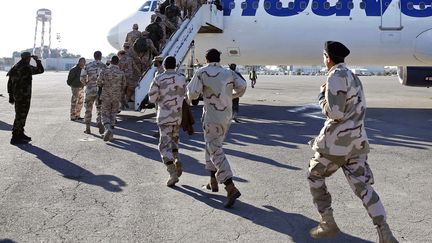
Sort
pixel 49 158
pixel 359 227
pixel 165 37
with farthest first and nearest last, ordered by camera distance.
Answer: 1. pixel 165 37
2. pixel 49 158
3. pixel 359 227

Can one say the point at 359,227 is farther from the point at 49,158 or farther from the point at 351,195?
the point at 49,158

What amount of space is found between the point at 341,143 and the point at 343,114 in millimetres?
280

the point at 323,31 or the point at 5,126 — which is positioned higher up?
the point at 323,31

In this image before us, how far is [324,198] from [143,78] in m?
8.31

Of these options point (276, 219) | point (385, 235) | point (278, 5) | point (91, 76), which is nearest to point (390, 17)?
point (278, 5)

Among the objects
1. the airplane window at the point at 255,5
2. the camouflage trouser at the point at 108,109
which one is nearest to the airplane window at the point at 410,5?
the airplane window at the point at 255,5

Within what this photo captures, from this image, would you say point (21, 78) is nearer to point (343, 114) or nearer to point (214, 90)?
point (214, 90)

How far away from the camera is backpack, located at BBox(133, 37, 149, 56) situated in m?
12.1

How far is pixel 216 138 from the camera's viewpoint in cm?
545

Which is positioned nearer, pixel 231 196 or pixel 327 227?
pixel 327 227

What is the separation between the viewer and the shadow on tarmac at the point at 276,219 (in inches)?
168

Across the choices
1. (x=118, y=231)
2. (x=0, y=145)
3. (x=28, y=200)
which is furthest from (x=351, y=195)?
(x=0, y=145)

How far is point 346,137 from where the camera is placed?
4.09m

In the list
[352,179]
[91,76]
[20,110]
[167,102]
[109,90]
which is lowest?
[352,179]
